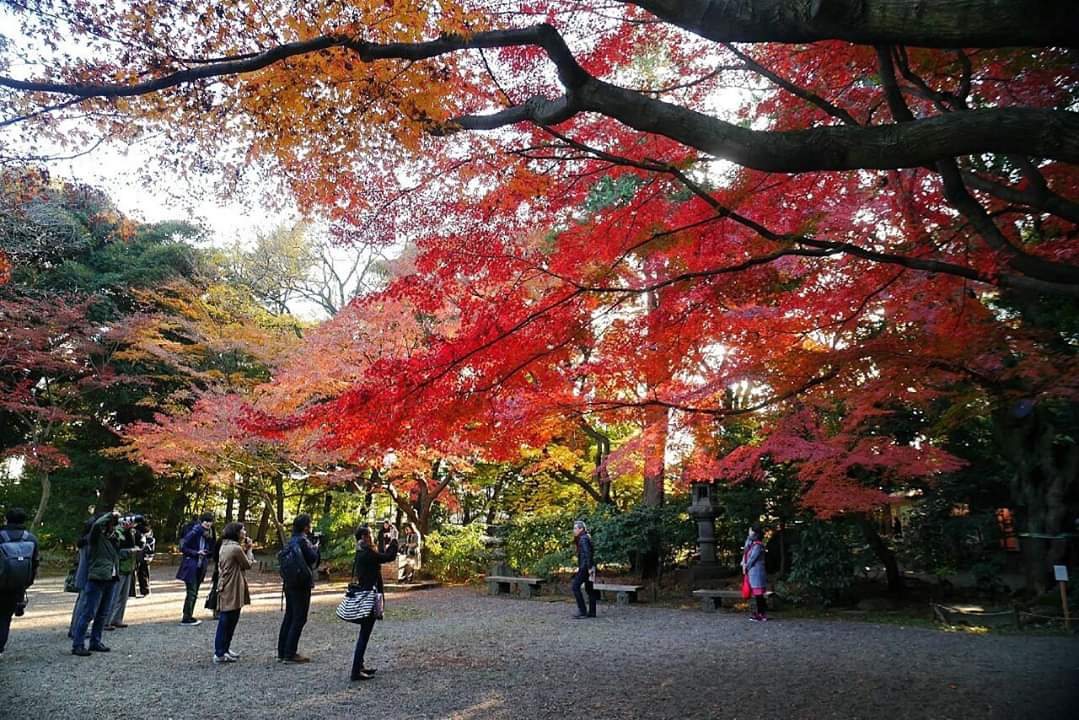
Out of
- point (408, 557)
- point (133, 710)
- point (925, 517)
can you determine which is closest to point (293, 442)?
point (408, 557)

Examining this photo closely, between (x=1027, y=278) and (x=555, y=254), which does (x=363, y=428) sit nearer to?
(x=555, y=254)

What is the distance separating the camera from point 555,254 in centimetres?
618

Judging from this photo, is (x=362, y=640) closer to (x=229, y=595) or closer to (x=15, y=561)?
(x=229, y=595)

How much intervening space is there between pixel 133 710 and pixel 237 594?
1600 mm

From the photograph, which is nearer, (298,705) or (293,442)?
(298,705)

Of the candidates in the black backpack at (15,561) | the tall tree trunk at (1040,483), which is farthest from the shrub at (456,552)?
the tall tree trunk at (1040,483)

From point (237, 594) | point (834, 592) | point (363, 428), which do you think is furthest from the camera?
point (834, 592)

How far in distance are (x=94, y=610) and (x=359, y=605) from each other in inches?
147

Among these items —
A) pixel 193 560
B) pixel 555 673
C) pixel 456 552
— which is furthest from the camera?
pixel 456 552

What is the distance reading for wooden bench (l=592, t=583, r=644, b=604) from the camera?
473 inches

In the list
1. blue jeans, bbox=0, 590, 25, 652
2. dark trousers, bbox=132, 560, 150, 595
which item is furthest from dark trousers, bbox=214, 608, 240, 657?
dark trousers, bbox=132, 560, 150, 595

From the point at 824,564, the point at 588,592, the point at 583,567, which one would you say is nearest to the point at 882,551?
the point at 824,564

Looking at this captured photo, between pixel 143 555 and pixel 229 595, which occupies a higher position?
pixel 143 555

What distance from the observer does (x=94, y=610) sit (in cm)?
700
